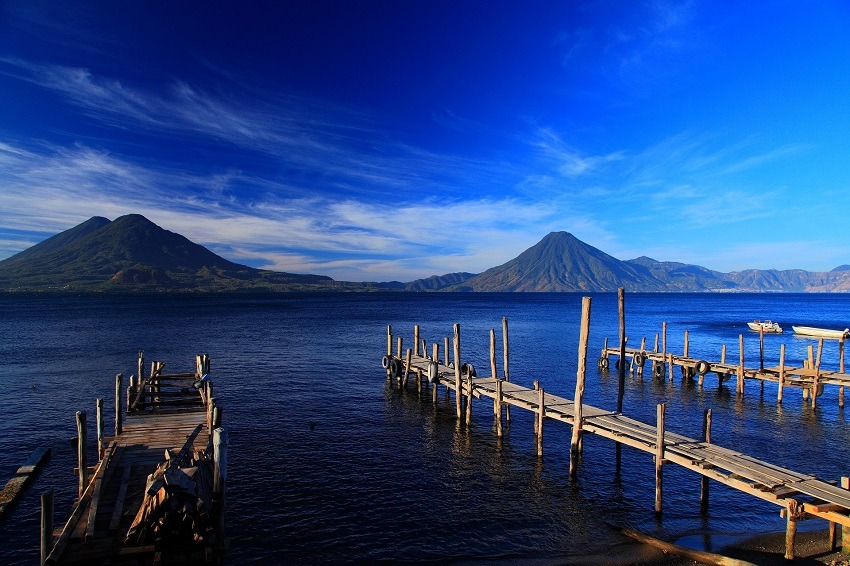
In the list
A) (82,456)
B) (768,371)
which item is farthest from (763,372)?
(82,456)

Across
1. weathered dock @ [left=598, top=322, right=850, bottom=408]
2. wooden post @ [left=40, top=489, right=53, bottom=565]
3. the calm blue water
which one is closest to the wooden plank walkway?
weathered dock @ [left=598, top=322, right=850, bottom=408]

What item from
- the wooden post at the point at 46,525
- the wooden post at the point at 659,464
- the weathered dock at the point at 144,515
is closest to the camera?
the wooden post at the point at 46,525

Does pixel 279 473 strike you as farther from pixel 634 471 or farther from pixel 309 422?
pixel 634 471

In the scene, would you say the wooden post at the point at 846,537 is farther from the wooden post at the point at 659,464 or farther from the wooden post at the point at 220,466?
the wooden post at the point at 220,466

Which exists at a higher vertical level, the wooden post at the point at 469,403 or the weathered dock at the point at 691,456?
the weathered dock at the point at 691,456

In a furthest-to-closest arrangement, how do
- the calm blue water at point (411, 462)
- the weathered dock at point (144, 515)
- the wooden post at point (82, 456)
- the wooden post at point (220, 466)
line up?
1. the calm blue water at point (411, 462)
2. the wooden post at point (82, 456)
3. the wooden post at point (220, 466)
4. the weathered dock at point (144, 515)

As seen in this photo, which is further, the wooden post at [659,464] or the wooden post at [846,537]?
the wooden post at [659,464]

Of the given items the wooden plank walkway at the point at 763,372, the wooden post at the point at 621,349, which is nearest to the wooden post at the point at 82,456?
the wooden post at the point at 621,349

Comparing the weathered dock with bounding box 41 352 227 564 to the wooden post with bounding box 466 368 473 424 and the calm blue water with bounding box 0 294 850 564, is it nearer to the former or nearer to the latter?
the calm blue water with bounding box 0 294 850 564

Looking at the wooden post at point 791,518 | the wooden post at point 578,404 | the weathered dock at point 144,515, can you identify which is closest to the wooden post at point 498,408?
the wooden post at point 578,404

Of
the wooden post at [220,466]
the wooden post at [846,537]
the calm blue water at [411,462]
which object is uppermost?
the wooden post at [220,466]

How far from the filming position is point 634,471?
19.8 m

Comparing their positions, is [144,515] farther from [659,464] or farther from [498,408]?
[498,408]

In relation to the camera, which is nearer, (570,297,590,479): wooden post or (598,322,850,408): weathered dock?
(570,297,590,479): wooden post
